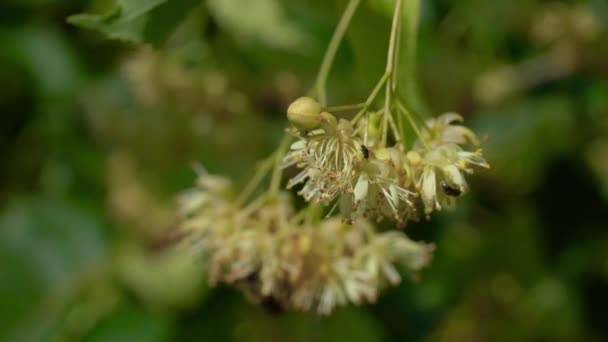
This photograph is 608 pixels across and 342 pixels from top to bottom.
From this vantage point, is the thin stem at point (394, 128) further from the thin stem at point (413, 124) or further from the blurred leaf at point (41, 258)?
the blurred leaf at point (41, 258)

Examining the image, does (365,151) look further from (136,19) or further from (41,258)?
(41,258)

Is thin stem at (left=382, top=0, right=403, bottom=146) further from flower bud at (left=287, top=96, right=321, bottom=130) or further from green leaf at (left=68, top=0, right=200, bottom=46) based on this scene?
green leaf at (left=68, top=0, right=200, bottom=46)

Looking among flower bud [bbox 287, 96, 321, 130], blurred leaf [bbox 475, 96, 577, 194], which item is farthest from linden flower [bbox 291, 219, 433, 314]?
blurred leaf [bbox 475, 96, 577, 194]

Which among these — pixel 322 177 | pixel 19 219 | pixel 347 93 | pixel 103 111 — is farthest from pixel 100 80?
pixel 322 177

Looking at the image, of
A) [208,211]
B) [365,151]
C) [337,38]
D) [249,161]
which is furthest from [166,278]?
[365,151]

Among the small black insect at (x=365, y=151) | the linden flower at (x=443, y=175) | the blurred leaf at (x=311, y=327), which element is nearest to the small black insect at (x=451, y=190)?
the linden flower at (x=443, y=175)

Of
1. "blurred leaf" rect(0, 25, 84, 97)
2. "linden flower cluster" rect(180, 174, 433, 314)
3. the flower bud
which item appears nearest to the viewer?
the flower bud

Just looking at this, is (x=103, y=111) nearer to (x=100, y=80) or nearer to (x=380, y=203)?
(x=100, y=80)
